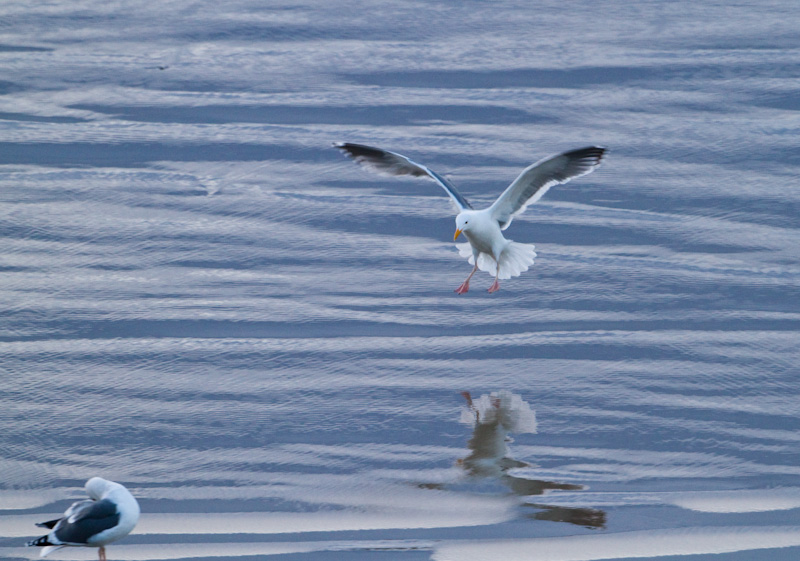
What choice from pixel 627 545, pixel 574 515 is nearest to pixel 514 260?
pixel 574 515

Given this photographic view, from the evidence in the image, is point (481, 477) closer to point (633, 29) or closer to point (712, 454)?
point (712, 454)

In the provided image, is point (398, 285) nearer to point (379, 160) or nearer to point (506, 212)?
point (506, 212)

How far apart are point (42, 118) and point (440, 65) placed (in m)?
4.40

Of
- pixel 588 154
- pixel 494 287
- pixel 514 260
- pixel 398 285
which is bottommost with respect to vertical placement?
pixel 494 287

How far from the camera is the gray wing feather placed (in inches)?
169

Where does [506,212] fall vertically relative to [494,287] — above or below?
above

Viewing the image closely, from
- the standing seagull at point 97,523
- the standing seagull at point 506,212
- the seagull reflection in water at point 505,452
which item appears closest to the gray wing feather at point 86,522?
the standing seagull at point 97,523

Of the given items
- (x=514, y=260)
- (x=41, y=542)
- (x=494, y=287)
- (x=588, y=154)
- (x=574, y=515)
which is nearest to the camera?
(x=41, y=542)

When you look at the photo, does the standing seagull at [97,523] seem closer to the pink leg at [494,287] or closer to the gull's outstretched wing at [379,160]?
the pink leg at [494,287]

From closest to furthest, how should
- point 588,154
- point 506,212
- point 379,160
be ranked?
point 588,154
point 506,212
point 379,160

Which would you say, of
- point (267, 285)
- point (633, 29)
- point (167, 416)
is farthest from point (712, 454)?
point (633, 29)

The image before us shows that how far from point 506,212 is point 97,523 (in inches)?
176

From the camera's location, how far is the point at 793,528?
4.78 metres

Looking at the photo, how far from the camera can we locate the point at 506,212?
8.03 meters
